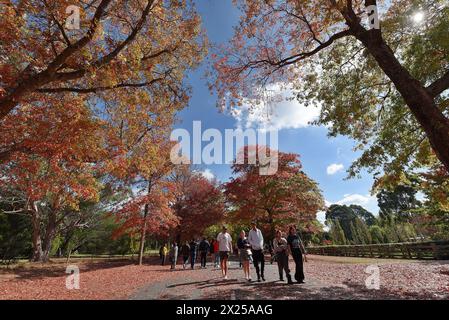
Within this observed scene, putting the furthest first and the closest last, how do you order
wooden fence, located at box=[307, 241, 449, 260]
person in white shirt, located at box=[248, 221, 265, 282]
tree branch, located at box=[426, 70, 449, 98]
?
wooden fence, located at box=[307, 241, 449, 260] < person in white shirt, located at box=[248, 221, 265, 282] < tree branch, located at box=[426, 70, 449, 98]

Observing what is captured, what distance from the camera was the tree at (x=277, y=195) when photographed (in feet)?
78.6

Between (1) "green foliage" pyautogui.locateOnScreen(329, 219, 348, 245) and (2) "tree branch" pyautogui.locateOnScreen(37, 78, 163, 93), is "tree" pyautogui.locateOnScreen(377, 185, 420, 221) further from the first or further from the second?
(2) "tree branch" pyautogui.locateOnScreen(37, 78, 163, 93)

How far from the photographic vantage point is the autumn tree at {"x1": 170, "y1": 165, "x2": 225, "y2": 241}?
27.9 m

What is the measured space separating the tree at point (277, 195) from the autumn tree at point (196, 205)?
1.83 metres

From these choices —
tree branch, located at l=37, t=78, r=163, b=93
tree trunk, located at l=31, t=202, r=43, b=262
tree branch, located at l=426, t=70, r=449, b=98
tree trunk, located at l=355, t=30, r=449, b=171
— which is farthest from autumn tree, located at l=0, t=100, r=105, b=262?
tree trunk, located at l=31, t=202, r=43, b=262

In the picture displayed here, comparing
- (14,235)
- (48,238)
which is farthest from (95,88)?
(14,235)

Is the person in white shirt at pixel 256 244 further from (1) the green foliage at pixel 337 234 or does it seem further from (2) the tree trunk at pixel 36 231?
(1) the green foliage at pixel 337 234

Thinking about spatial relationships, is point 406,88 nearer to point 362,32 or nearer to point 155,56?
point 362,32

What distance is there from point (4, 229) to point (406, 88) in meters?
41.1

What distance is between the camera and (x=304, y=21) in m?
10.0

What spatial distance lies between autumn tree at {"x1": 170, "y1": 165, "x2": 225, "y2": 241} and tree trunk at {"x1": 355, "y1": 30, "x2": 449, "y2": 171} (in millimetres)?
21725

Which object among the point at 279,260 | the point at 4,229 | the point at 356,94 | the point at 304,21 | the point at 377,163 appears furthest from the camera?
the point at 4,229

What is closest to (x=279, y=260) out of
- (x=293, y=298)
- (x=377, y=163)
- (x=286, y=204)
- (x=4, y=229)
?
(x=293, y=298)

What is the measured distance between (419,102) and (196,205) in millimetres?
24374
